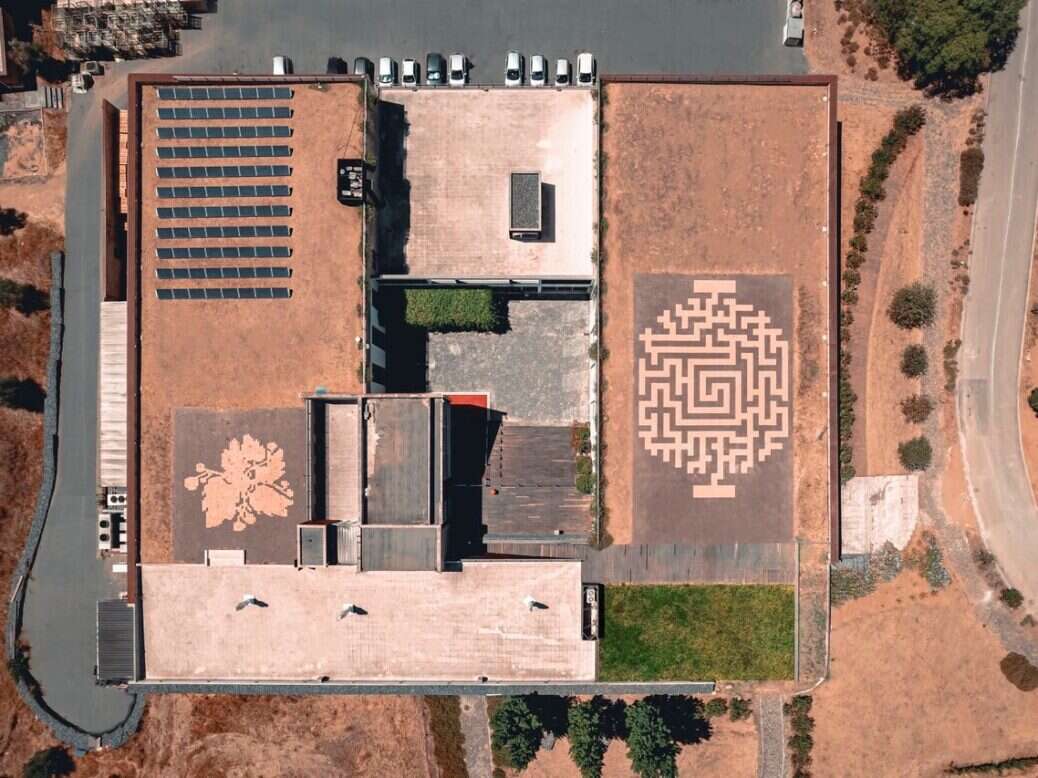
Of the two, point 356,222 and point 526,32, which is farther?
point 526,32

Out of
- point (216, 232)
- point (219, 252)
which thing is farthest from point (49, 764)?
point (216, 232)

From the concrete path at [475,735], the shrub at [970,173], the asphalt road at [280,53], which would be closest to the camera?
the shrub at [970,173]

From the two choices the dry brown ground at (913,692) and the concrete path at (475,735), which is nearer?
the dry brown ground at (913,692)

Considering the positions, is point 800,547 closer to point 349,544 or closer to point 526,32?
point 349,544

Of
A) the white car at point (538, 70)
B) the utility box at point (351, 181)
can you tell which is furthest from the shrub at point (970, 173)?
the utility box at point (351, 181)

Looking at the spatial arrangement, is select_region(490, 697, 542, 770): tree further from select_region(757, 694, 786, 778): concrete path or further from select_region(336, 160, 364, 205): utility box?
select_region(336, 160, 364, 205): utility box

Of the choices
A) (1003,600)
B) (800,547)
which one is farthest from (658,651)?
(1003,600)

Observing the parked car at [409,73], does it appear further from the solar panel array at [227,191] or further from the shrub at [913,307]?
the shrub at [913,307]

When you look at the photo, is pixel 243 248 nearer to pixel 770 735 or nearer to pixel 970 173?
pixel 770 735
